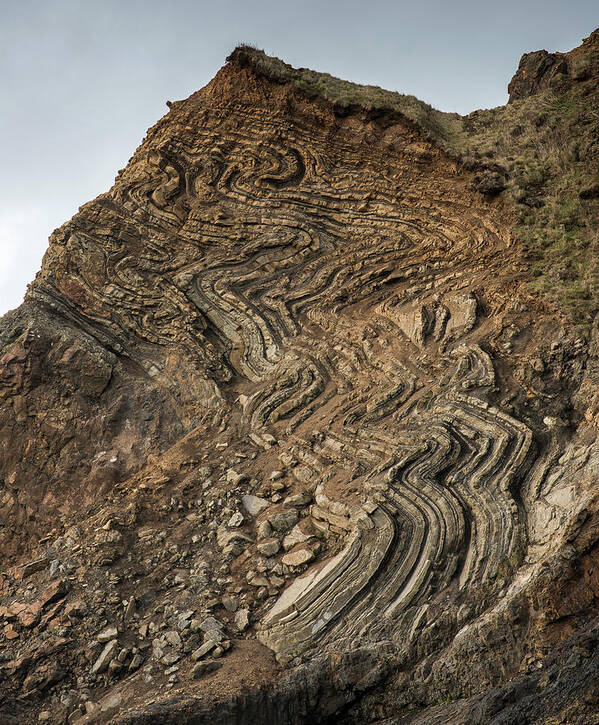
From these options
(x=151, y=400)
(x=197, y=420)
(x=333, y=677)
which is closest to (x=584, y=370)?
(x=333, y=677)

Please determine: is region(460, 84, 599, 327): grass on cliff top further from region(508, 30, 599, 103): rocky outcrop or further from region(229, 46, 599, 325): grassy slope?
region(508, 30, 599, 103): rocky outcrop

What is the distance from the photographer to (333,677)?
6754mm

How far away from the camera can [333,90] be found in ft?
52.6

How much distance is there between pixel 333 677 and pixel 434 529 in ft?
7.56

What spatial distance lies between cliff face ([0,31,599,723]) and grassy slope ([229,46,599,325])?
27cm

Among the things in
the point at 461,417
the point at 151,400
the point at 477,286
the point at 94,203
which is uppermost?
the point at 94,203

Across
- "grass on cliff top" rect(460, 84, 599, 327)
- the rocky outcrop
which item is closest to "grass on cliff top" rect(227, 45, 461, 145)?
"grass on cliff top" rect(460, 84, 599, 327)

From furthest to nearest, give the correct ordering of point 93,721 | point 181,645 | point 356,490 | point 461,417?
1. point 461,417
2. point 356,490
3. point 181,645
4. point 93,721

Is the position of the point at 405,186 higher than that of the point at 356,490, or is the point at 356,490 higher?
the point at 405,186

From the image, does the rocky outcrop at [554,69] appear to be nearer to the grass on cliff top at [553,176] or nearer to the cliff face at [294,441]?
the grass on cliff top at [553,176]

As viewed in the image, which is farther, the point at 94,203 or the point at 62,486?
the point at 94,203

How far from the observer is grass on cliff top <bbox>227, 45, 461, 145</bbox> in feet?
52.0

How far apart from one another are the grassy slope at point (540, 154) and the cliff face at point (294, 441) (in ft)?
0.90

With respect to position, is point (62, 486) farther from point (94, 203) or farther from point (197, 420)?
point (94, 203)
